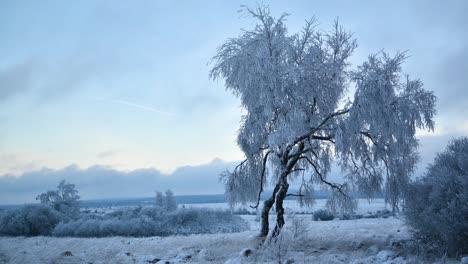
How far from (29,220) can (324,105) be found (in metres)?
20.8

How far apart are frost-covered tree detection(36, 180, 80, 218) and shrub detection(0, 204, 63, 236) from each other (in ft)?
15.4

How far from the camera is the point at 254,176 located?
1708 centimetres

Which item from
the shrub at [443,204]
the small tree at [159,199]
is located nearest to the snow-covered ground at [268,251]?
the shrub at [443,204]

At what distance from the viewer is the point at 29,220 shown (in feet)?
82.9

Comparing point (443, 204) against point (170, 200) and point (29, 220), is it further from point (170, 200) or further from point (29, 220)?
point (170, 200)

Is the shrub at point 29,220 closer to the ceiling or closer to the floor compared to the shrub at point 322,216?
closer to the ceiling

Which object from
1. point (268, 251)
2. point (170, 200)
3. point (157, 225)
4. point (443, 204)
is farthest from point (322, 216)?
point (268, 251)

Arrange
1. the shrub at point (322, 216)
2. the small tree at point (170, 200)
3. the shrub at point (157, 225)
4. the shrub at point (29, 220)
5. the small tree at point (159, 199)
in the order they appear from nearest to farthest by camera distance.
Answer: the shrub at point (157, 225)
the shrub at point (29, 220)
the shrub at point (322, 216)
the small tree at point (170, 200)
the small tree at point (159, 199)

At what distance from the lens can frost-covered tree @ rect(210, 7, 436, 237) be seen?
518 inches

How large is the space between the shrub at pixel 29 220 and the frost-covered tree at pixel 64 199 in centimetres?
471

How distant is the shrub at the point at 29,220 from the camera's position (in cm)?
2484

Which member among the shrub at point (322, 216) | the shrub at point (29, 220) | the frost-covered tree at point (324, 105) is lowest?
the shrub at point (322, 216)

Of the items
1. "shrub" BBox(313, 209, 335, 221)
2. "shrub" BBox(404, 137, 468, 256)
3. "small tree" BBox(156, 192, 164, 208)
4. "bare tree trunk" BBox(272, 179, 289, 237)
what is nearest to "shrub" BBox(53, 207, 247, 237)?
"shrub" BBox(313, 209, 335, 221)

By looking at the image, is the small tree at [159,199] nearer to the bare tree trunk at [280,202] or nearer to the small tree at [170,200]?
the small tree at [170,200]
